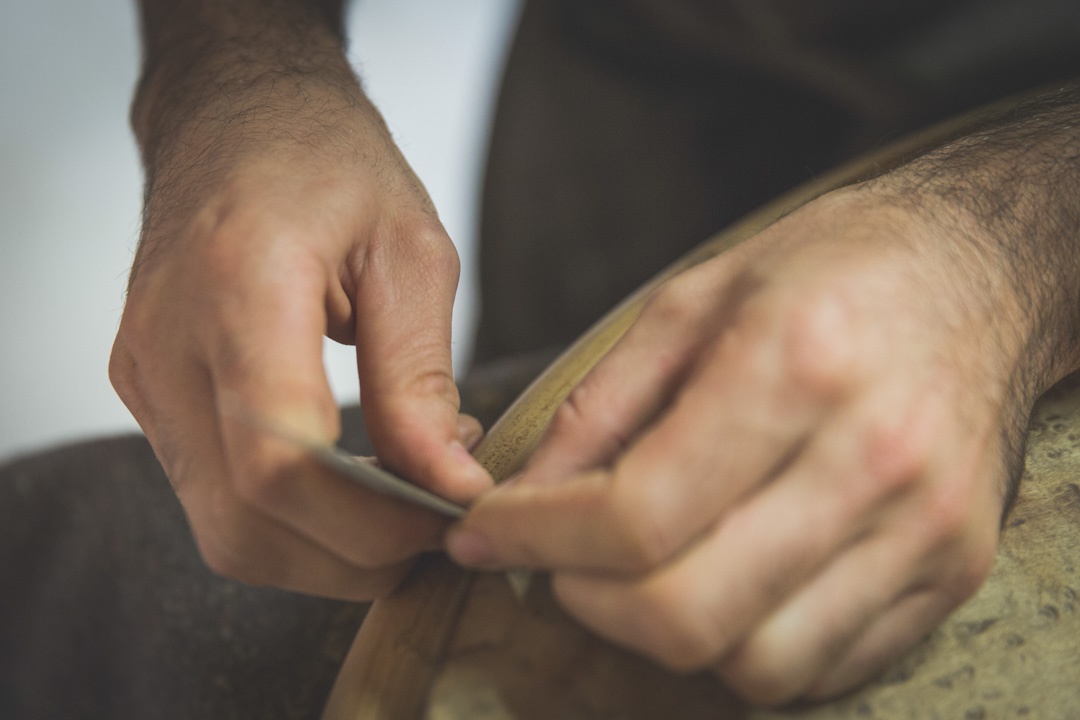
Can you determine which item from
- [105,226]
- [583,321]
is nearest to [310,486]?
[583,321]

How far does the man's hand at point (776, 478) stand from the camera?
32 centimetres

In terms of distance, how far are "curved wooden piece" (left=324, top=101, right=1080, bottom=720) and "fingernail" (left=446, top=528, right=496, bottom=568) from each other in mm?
45

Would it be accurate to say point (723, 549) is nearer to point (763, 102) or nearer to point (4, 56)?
point (763, 102)

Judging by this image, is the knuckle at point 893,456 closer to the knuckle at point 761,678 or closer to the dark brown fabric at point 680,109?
the knuckle at point 761,678

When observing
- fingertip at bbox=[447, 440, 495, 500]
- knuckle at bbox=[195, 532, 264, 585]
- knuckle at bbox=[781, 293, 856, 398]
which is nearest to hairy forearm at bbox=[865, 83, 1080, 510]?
knuckle at bbox=[781, 293, 856, 398]

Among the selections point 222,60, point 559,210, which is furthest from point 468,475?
point 559,210

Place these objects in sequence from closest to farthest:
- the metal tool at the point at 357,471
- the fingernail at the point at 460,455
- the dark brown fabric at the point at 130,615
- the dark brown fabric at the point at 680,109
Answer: the metal tool at the point at 357,471 → the fingernail at the point at 460,455 → the dark brown fabric at the point at 130,615 → the dark brown fabric at the point at 680,109

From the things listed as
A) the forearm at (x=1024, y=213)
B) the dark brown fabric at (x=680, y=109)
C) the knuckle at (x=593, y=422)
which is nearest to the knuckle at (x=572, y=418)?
the knuckle at (x=593, y=422)

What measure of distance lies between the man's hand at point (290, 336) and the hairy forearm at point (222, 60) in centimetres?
4

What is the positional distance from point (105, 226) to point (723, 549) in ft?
6.52

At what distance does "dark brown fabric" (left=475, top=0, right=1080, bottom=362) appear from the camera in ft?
2.87

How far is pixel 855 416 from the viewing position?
0.33m

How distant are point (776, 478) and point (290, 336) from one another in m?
0.23

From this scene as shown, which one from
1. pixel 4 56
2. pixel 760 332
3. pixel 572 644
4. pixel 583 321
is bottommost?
pixel 583 321
